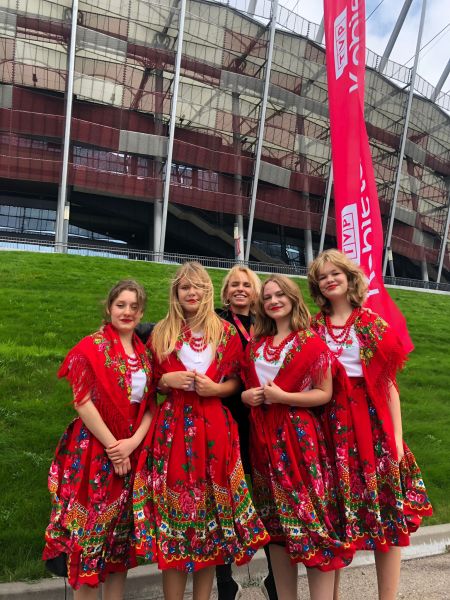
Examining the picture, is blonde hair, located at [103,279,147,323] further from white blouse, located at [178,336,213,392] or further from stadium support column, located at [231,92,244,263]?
stadium support column, located at [231,92,244,263]

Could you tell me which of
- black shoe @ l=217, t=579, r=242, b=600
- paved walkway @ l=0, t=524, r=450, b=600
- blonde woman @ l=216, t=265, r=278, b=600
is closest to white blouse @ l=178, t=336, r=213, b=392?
blonde woman @ l=216, t=265, r=278, b=600

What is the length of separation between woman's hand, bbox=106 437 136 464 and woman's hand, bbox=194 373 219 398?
509 mm

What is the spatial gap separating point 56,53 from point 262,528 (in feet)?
116

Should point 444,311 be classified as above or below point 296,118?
below

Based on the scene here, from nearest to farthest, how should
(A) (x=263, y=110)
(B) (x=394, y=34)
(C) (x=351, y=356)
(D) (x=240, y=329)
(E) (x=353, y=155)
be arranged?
(C) (x=351, y=356) < (D) (x=240, y=329) < (E) (x=353, y=155) < (A) (x=263, y=110) < (B) (x=394, y=34)

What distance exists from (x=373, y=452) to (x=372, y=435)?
104 millimetres

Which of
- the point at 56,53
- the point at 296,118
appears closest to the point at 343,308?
the point at 56,53

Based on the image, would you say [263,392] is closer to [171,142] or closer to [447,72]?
[171,142]

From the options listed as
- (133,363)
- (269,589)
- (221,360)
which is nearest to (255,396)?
(221,360)

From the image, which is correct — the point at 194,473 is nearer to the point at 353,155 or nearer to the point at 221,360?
the point at 221,360

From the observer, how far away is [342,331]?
303 cm

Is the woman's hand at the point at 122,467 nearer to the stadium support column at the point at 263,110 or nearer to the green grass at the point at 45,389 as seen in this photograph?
the green grass at the point at 45,389

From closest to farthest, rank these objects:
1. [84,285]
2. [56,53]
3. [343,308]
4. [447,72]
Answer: [343,308], [84,285], [56,53], [447,72]

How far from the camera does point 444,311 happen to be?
18281 mm
